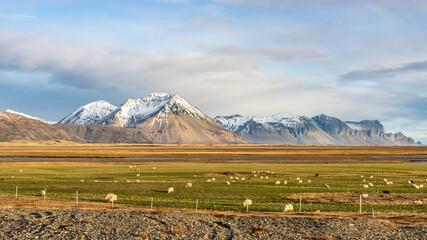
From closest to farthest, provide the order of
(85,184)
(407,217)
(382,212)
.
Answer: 1. (407,217)
2. (382,212)
3. (85,184)

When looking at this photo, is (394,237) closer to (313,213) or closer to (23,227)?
(313,213)

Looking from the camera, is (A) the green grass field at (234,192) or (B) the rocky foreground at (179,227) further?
(A) the green grass field at (234,192)

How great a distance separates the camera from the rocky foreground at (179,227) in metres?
27.5

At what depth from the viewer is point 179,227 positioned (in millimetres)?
29297

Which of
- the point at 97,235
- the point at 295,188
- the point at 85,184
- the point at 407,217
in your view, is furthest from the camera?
the point at 85,184

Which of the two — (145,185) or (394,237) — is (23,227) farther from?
(145,185)

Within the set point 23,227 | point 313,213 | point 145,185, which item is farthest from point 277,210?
point 145,185

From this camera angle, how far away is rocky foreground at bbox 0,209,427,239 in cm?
2755

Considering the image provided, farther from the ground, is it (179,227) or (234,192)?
(179,227)

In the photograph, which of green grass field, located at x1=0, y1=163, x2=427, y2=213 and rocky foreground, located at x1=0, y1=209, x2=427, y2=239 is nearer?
rocky foreground, located at x1=0, y1=209, x2=427, y2=239

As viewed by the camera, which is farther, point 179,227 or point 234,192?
point 234,192

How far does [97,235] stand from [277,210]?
17027 mm

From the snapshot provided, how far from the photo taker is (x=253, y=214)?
1412 inches

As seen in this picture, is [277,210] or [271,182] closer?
→ [277,210]
